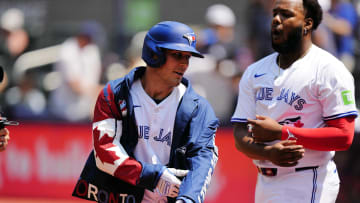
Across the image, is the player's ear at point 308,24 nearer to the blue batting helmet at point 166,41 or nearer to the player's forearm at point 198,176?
the blue batting helmet at point 166,41

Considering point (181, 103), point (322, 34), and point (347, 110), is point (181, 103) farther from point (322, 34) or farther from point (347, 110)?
point (322, 34)

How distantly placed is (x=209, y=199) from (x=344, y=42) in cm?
299

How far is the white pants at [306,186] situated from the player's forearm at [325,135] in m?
Result: 0.22

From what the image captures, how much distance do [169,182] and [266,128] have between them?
2.48 feet

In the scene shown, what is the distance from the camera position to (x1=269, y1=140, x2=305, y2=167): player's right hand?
4051 millimetres

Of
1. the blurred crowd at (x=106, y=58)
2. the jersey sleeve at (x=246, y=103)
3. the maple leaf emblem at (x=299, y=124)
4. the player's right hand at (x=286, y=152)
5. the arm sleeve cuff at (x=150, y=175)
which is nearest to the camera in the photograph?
the player's right hand at (x=286, y=152)

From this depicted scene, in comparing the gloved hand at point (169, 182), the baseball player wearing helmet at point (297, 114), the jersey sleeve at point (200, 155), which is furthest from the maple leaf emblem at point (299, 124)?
the gloved hand at point (169, 182)

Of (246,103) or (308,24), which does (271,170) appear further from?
(308,24)

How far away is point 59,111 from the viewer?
392 inches

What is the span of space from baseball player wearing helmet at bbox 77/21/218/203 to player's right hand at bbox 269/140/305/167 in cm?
48

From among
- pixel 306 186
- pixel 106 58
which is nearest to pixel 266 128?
pixel 306 186

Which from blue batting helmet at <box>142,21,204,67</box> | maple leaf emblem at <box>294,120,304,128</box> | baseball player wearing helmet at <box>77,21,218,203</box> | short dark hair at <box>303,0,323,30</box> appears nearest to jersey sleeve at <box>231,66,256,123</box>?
baseball player wearing helmet at <box>77,21,218,203</box>

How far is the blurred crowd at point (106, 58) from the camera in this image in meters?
8.84

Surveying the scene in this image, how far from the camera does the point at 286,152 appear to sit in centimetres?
407
